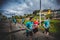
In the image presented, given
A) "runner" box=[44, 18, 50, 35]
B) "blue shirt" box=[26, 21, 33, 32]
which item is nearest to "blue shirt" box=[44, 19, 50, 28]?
"runner" box=[44, 18, 50, 35]

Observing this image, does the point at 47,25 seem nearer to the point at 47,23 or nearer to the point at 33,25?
the point at 47,23

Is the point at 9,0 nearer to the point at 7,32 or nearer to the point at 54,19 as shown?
the point at 7,32

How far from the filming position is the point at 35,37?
3.42 meters

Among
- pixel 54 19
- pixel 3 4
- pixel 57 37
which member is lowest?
pixel 57 37

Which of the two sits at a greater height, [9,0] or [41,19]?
[9,0]

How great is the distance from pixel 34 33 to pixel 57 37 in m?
0.34

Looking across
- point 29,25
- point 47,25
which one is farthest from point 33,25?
point 47,25

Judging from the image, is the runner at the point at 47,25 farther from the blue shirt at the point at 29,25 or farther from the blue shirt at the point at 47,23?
the blue shirt at the point at 29,25

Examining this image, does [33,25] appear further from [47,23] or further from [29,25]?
[47,23]

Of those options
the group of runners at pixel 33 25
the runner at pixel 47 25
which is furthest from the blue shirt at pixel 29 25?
the runner at pixel 47 25

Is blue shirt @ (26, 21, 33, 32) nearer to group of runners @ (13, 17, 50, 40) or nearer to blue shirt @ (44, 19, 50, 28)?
group of runners @ (13, 17, 50, 40)

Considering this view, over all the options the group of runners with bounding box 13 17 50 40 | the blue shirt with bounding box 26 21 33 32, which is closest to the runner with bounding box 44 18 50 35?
the group of runners with bounding box 13 17 50 40

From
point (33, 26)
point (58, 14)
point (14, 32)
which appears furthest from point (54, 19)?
point (14, 32)

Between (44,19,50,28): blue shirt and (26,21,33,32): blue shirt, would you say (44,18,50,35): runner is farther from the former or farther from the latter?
(26,21,33,32): blue shirt
